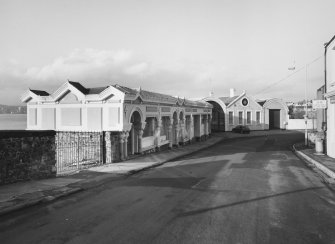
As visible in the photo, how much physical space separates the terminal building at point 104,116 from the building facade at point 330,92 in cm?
1253

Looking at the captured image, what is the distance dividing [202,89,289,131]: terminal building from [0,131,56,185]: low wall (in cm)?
3921

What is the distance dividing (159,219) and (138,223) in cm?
59

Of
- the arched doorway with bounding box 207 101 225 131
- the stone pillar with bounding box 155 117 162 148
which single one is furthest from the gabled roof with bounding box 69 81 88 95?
the arched doorway with bounding box 207 101 225 131

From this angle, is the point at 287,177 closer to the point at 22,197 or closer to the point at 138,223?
the point at 138,223

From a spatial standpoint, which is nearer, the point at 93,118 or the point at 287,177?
the point at 287,177

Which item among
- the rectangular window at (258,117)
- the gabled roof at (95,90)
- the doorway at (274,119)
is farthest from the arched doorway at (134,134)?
the doorway at (274,119)

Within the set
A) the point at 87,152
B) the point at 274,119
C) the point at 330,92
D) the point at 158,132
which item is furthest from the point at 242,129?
the point at 87,152

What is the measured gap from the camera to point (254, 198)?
364 inches

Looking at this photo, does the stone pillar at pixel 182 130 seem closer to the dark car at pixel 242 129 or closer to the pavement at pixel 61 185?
the pavement at pixel 61 185

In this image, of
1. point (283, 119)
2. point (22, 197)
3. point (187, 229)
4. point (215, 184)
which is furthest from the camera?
point (283, 119)

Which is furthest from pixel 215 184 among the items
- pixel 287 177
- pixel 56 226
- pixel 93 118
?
pixel 93 118

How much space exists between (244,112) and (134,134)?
35590 mm

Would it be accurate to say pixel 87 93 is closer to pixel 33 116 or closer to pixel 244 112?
pixel 33 116

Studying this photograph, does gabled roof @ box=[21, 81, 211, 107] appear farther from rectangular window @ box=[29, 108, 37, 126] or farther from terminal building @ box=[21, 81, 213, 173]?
rectangular window @ box=[29, 108, 37, 126]
